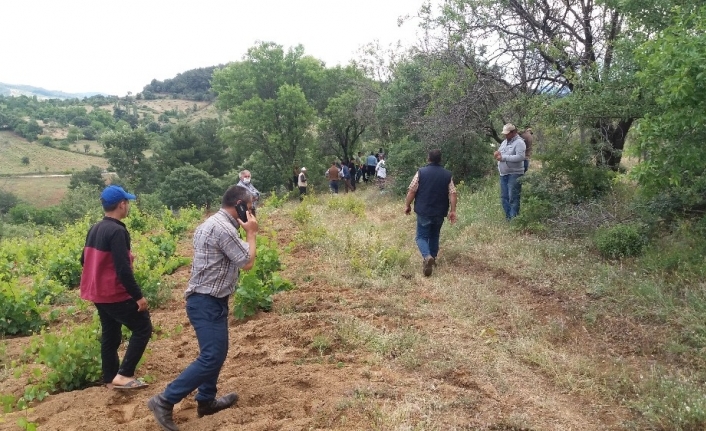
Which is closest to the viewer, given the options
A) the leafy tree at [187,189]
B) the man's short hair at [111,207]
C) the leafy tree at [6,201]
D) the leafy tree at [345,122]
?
the man's short hair at [111,207]

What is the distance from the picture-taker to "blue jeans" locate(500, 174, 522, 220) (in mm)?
8562

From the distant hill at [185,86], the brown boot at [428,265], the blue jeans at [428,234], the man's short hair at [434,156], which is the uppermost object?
the distant hill at [185,86]

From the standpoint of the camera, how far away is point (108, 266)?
12.4 feet

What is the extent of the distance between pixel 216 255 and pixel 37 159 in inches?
3434

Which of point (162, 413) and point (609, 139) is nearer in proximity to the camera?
point (162, 413)

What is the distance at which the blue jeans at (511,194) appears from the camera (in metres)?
8.56

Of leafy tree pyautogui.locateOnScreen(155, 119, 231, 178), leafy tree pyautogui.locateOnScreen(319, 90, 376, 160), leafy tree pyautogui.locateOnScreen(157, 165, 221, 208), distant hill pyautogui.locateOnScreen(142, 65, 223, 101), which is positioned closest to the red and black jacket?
leafy tree pyautogui.locateOnScreen(319, 90, 376, 160)

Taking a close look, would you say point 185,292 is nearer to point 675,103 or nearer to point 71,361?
point 71,361

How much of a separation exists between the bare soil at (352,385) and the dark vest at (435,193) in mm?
1535

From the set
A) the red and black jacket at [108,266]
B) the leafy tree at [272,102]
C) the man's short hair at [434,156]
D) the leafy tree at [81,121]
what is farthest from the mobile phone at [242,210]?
the leafy tree at [81,121]

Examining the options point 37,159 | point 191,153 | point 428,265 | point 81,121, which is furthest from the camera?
point 81,121

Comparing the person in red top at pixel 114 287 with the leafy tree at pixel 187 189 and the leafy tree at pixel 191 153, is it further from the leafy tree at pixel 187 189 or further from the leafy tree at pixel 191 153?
the leafy tree at pixel 191 153

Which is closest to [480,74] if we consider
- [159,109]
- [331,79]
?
[331,79]

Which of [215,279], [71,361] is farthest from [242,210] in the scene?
[71,361]
